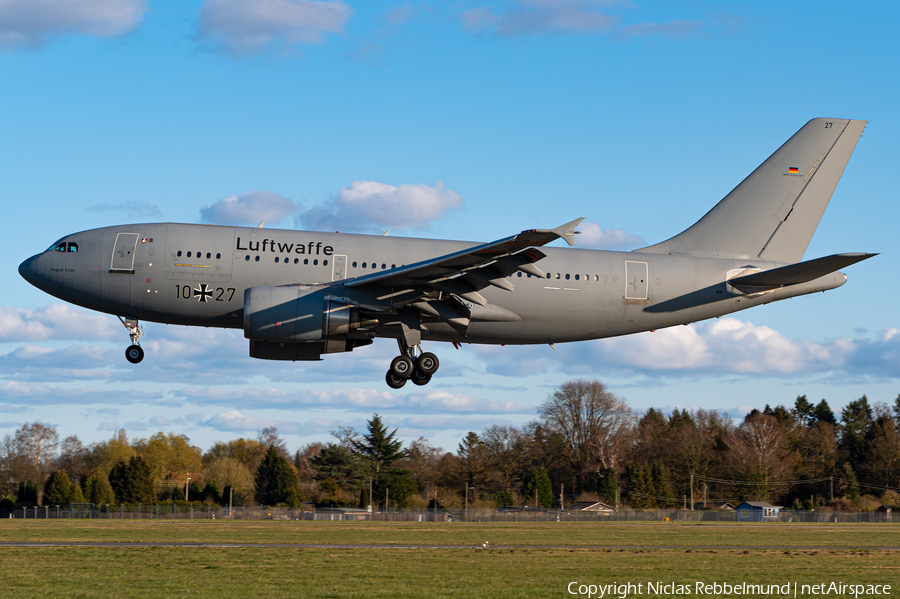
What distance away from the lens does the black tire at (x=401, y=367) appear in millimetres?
31734

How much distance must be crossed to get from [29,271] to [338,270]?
428 inches

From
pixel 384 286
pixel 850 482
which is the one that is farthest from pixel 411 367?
pixel 850 482

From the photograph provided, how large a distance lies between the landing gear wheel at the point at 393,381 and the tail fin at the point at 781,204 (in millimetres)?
10362

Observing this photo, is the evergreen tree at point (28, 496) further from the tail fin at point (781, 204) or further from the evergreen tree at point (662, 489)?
the tail fin at point (781, 204)

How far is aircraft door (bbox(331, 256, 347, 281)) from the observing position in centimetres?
3095

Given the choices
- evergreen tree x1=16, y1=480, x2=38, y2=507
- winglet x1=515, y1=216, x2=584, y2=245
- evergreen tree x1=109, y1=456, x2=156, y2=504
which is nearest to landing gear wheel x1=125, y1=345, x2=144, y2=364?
winglet x1=515, y1=216, x2=584, y2=245

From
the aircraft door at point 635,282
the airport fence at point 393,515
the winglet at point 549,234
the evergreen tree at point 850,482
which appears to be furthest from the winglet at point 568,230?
the evergreen tree at point 850,482

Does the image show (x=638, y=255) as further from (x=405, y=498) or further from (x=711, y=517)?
(x=405, y=498)

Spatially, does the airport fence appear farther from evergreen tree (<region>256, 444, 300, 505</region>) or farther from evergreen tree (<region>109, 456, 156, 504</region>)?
evergreen tree (<region>256, 444, 300, 505</region>)

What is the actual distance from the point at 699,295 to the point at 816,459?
9623 cm

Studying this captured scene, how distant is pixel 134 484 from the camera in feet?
297

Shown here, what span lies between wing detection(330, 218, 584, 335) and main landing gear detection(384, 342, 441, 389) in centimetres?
114

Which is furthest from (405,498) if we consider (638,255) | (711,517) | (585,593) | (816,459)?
(585,593)

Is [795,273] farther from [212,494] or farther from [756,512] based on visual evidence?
[212,494]
